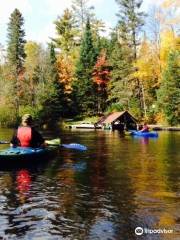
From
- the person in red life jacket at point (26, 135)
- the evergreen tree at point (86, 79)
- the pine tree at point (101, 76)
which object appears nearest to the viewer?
the person in red life jacket at point (26, 135)

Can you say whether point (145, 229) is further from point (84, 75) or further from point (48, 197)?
point (84, 75)

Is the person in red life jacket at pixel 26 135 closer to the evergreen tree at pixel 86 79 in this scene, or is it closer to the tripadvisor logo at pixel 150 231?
the tripadvisor logo at pixel 150 231

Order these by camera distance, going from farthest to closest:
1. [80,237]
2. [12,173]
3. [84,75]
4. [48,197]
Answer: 1. [84,75]
2. [12,173]
3. [48,197]
4. [80,237]

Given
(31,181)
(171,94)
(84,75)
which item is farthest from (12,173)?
(84,75)

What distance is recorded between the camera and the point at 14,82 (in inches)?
3194

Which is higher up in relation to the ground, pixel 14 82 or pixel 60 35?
pixel 60 35

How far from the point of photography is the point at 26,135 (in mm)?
23375

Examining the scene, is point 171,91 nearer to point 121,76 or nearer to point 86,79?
point 121,76

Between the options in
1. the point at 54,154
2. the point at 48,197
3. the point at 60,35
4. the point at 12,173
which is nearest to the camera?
the point at 48,197

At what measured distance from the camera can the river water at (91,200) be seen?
12125 millimetres

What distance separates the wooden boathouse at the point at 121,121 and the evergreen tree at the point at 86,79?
472 inches

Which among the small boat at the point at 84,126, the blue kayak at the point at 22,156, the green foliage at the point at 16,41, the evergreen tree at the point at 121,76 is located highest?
the green foliage at the point at 16,41

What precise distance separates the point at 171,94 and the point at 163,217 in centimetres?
5072

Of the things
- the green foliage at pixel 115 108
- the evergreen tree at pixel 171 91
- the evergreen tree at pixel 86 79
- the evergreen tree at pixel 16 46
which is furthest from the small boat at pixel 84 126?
the evergreen tree at pixel 16 46
